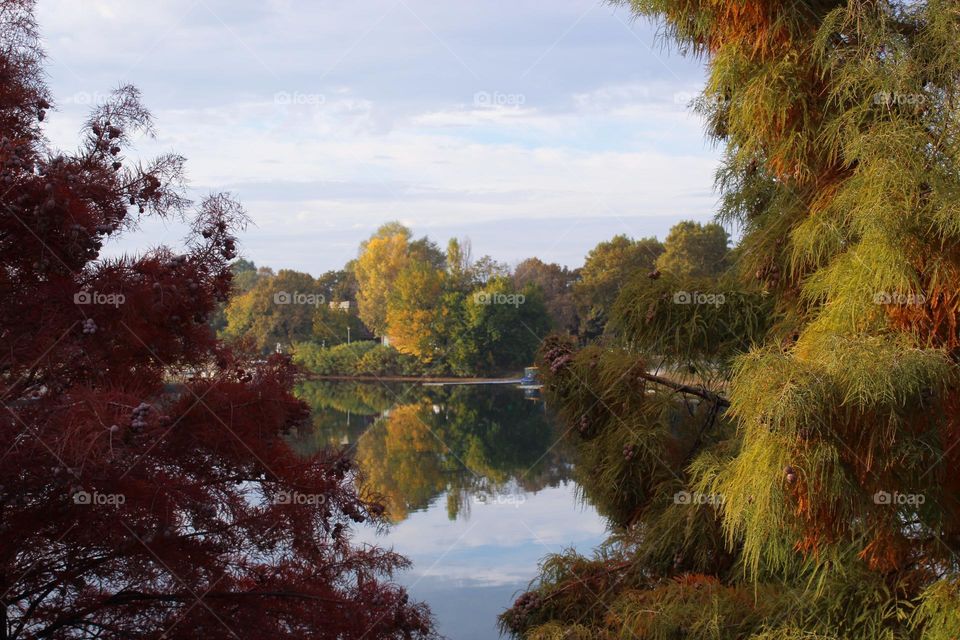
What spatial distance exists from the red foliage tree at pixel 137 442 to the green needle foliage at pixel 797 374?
1936mm

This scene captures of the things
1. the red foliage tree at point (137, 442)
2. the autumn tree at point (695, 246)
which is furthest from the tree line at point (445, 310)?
the red foliage tree at point (137, 442)

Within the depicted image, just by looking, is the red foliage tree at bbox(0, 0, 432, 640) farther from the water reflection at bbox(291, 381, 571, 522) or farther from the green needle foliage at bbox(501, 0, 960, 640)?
the water reflection at bbox(291, 381, 571, 522)

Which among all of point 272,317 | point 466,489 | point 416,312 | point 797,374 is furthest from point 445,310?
point 797,374

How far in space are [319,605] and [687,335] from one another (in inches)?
125

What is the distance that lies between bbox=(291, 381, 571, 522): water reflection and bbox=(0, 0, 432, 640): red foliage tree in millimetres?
8101

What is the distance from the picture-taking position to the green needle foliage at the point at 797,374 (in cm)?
423

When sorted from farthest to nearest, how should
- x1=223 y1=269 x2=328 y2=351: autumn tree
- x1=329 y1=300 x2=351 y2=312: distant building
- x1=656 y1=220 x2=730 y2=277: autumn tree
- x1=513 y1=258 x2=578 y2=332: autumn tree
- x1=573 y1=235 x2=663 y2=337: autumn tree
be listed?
x1=329 y1=300 x2=351 y2=312: distant building → x1=513 y1=258 x2=578 y2=332: autumn tree → x1=223 y1=269 x2=328 y2=351: autumn tree → x1=656 y1=220 x2=730 y2=277: autumn tree → x1=573 y1=235 x2=663 y2=337: autumn tree

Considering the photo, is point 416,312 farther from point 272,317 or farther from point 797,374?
point 797,374

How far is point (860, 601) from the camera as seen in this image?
5.05m

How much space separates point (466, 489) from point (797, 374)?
16450 millimetres

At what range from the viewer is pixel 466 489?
20219 mm

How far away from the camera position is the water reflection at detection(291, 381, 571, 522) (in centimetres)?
2006

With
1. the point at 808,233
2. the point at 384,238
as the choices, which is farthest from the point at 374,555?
the point at 384,238

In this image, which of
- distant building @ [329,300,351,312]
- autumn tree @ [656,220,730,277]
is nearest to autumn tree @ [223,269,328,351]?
distant building @ [329,300,351,312]
